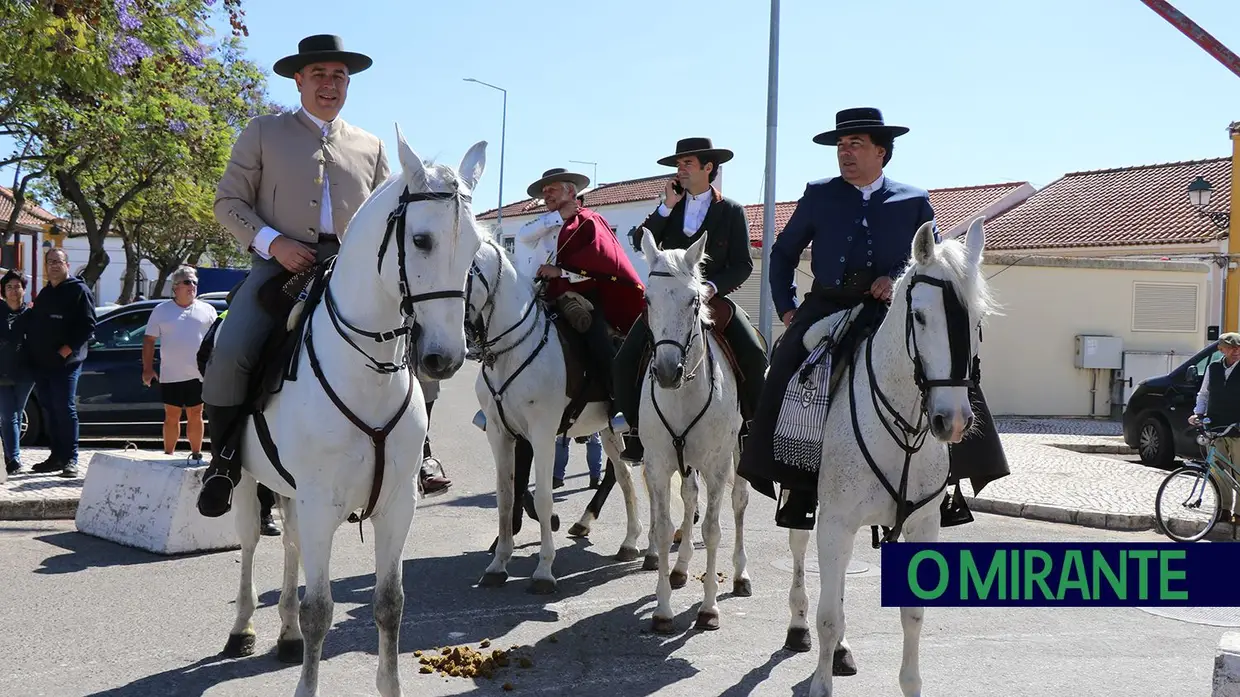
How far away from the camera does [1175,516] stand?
11.0 m

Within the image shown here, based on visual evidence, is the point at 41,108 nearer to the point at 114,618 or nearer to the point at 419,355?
the point at 114,618

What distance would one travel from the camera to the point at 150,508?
8195 millimetres

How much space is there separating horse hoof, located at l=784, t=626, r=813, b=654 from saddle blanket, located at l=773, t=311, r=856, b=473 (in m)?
1.31

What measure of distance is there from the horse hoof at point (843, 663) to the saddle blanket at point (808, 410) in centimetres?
112

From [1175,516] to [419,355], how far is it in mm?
9766

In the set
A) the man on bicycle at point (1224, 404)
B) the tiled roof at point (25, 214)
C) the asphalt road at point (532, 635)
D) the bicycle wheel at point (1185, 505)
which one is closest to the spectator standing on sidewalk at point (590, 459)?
the asphalt road at point (532, 635)

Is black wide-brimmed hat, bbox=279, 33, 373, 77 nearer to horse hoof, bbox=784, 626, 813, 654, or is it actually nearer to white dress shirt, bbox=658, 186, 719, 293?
white dress shirt, bbox=658, 186, 719, 293

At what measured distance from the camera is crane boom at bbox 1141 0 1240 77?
3.57 meters

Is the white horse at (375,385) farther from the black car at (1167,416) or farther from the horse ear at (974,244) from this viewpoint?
the black car at (1167,416)

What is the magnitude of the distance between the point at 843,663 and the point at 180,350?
8.45 meters

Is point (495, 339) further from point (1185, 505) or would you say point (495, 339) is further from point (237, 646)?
point (1185, 505)

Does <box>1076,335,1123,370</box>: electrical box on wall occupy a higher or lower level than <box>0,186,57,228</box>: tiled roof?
lower

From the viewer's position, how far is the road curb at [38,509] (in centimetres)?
945

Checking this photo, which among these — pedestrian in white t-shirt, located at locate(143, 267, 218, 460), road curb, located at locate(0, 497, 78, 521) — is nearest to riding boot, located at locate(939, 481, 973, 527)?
road curb, located at locate(0, 497, 78, 521)
